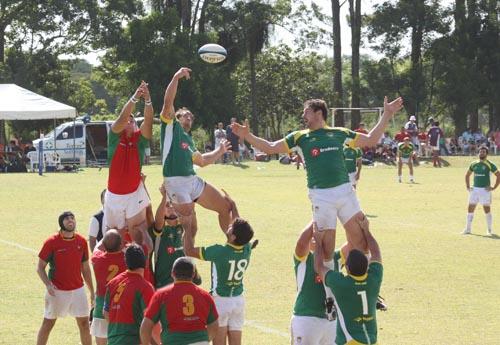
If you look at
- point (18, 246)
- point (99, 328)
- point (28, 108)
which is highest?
point (28, 108)

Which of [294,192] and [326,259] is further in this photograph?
[294,192]

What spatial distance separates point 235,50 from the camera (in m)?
67.5

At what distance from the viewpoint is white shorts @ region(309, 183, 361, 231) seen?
1114 centimetres

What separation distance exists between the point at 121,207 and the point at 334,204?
9.17 feet

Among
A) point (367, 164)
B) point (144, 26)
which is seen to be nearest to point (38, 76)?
point (144, 26)

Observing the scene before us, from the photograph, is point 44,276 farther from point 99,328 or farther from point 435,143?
point 435,143

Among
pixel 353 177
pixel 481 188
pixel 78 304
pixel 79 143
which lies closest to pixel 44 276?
pixel 78 304

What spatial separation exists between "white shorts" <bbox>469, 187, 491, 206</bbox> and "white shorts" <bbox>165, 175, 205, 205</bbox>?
13.6 m

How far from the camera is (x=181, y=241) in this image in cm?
1202

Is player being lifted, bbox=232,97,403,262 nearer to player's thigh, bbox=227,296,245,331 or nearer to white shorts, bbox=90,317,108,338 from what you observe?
player's thigh, bbox=227,296,245,331

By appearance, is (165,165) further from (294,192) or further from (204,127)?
(204,127)

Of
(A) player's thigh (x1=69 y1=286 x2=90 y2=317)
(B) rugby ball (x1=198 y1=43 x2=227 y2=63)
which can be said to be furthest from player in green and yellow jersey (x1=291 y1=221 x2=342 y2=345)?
(B) rugby ball (x1=198 y1=43 x2=227 y2=63)

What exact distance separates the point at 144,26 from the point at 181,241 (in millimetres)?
51268

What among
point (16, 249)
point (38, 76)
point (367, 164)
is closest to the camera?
point (16, 249)
